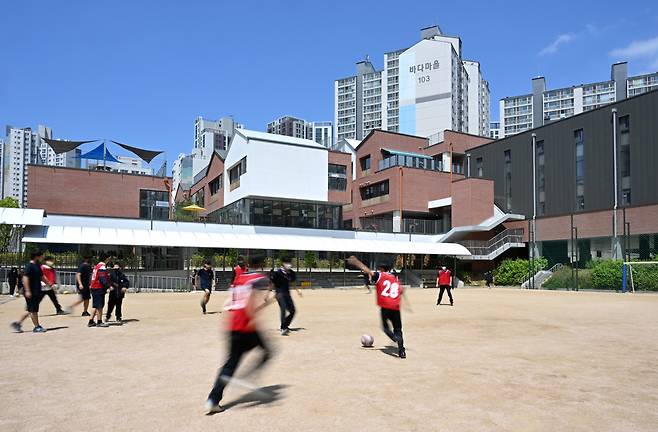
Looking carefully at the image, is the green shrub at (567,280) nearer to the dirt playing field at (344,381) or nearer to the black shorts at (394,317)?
the dirt playing field at (344,381)

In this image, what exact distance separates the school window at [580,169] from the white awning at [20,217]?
41977mm

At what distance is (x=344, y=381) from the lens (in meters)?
7.61

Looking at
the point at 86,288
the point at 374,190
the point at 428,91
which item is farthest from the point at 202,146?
the point at 86,288

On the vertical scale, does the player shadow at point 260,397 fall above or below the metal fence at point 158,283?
above

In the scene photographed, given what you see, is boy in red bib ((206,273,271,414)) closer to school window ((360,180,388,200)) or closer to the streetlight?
the streetlight

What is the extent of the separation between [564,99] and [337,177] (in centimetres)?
10332

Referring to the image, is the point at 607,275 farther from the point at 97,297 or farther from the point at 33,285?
the point at 33,285

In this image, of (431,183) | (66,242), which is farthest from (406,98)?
(66,242)

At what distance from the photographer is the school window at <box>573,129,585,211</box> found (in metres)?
45.5

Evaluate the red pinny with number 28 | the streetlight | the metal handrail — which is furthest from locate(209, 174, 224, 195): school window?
the red pinny with number 28

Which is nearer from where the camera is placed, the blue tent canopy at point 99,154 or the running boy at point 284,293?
the running boy at point 284,293

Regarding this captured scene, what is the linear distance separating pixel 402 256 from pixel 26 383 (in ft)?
138

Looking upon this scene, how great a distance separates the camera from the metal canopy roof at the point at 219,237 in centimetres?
3281

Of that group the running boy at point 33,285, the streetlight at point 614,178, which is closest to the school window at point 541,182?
the streetlight at point 614,178
